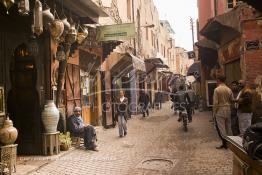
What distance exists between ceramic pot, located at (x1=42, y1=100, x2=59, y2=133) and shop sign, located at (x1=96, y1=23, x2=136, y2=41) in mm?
4379

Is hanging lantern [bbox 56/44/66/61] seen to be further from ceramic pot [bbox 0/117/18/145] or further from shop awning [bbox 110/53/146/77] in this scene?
shop awning [bbox 110/53/146/77]

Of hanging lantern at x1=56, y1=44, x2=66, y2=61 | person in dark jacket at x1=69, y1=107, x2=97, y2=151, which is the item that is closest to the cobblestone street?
person in dark jacket at x1=69, y1=107, x2=97, y2=151

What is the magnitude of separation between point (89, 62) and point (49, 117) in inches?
234

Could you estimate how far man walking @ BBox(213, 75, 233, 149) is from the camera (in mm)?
9266

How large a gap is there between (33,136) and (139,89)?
1605 centimetres

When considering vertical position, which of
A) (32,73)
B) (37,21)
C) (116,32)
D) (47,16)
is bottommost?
(32,73)

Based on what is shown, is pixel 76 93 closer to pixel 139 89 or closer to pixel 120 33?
pixel 120 33

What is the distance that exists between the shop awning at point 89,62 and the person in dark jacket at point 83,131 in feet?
12.4

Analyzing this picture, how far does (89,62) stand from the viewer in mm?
14570

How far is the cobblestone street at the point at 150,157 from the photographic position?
751 cm

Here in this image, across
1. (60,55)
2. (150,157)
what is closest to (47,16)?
(60,55)

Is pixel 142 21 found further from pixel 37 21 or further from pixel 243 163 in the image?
pixel 243 163

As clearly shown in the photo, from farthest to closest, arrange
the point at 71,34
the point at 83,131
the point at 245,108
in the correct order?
the point at 83,131
the point at 71,34
the point at 245,108

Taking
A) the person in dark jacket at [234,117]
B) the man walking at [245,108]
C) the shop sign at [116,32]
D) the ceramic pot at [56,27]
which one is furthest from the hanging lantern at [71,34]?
the person in dark jacket at [234,117]
